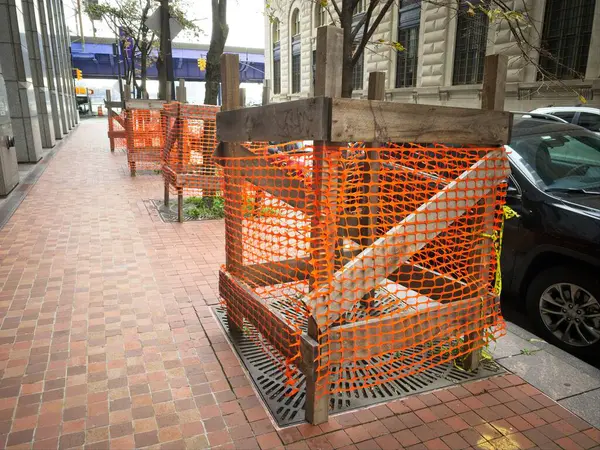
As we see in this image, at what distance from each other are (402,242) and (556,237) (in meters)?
1.90

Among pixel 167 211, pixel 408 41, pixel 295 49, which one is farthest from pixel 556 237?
pixel 295 49

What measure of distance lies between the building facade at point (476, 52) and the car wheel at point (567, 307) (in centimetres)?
573

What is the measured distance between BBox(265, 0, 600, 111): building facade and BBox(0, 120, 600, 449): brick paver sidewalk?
500 centimetres

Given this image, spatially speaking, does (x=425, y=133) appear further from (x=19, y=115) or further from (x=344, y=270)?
(x=19, y=115)

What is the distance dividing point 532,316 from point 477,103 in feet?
51.1

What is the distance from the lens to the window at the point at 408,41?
21172 millimetres

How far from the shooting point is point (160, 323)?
13.7 feet

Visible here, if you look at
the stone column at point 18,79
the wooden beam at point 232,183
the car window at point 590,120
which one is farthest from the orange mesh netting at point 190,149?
the car window at point 590,120

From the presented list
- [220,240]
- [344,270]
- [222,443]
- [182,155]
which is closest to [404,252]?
[344,270]

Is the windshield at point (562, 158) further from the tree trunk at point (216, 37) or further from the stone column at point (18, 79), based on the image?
the stone column at point (18, 79)

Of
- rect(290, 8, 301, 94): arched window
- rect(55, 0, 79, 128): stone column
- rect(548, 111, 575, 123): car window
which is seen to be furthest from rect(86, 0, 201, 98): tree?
rect(548, 111, 575, 123): car window

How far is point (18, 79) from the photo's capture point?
12.3m

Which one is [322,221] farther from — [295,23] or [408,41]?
[295,23]

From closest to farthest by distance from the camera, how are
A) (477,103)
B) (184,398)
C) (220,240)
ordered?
(184,398)
(220,240)
(477,103)
